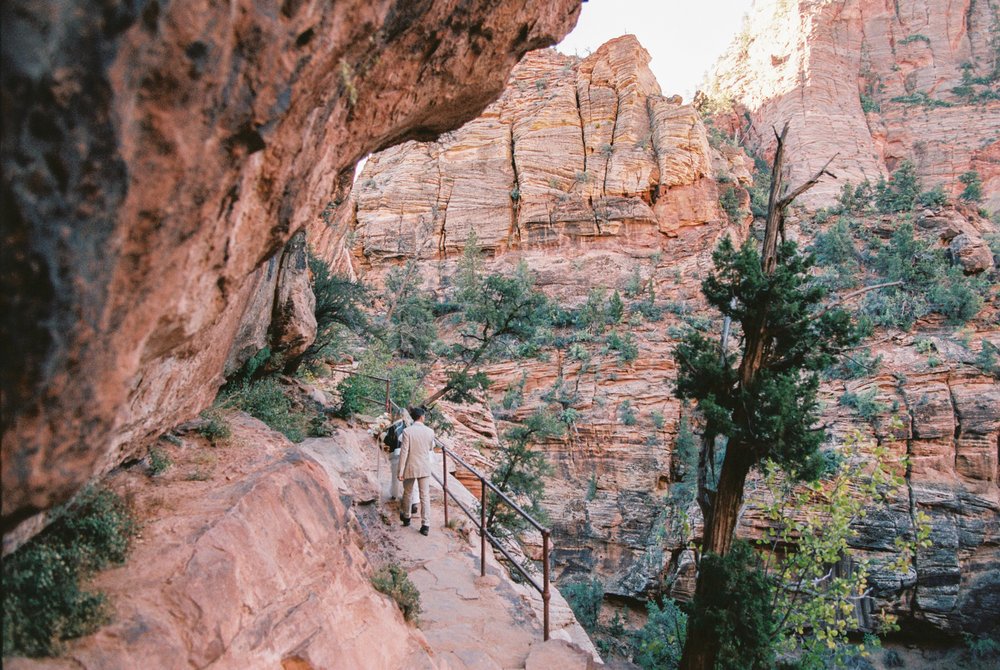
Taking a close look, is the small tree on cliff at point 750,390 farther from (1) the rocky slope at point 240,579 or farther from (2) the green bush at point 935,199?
(2) the green bush at point 935,199

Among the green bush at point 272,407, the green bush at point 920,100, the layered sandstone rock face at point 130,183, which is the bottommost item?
the green bush at point 272,407

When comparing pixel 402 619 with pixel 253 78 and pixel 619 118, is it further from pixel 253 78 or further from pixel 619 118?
pixel 619 118

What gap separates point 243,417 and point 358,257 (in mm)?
28283

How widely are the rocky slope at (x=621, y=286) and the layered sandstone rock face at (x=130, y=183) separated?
6.96m

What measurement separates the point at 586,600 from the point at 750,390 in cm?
1121

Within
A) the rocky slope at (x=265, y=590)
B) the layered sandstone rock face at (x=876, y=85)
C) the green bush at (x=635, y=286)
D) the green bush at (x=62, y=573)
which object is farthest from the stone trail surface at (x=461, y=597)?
the layered sandstone rock face at (x=876, y=85)

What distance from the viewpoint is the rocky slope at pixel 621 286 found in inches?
677

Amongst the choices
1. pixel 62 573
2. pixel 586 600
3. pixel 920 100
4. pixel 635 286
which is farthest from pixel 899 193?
pixel 62 573

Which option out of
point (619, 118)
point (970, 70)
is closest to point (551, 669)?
point (619, 118)

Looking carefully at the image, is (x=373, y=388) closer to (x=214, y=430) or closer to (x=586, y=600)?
(x=214, y=430)

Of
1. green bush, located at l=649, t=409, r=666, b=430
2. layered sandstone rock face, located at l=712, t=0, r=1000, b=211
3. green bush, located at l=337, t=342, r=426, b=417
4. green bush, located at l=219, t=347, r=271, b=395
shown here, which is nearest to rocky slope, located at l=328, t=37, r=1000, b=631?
green bush, located at l=649, t=409, r=666, b=430

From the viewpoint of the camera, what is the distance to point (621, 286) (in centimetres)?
3006

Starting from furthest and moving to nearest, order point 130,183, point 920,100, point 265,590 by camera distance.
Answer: point 920,100 → point 265,590 → point 130,183

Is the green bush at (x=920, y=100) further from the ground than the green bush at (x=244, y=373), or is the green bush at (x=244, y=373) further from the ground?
the green bush at (x=920, y=100)
